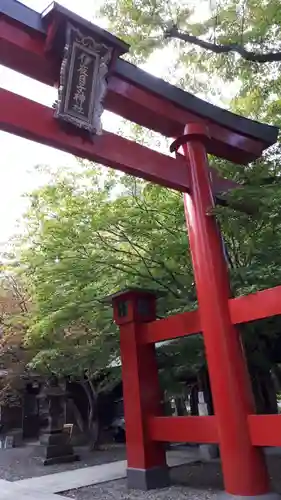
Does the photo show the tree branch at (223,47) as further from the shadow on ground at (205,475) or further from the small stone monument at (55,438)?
the small stone monument at (55,438)

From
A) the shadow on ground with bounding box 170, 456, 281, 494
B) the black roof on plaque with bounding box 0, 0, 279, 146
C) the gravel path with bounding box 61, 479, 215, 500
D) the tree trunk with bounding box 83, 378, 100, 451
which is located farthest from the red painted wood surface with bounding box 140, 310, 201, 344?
the tree trunk with bounding box 83, 378, 100, 451

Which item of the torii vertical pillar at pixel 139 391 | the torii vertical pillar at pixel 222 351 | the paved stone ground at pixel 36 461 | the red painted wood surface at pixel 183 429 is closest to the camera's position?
the torii vertical pillar at pixel 222 351

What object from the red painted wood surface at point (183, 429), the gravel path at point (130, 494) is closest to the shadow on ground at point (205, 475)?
the gravel path at point (130, 494)

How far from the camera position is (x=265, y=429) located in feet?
14.6

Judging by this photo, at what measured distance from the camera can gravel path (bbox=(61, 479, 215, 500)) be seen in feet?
17.4

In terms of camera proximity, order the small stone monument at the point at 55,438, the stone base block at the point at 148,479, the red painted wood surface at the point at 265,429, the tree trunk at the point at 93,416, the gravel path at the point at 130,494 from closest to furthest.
Result: the red painted wood surface at the point at 265,429 < the gravel path at the point at 130,494 < the stone base block at the point at 148,479 < the small stone monument at the point at 55,438 < the tree trunk at the point at 93,416

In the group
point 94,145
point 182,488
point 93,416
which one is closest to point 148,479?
point 182,488

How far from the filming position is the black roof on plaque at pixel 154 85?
4648 mm

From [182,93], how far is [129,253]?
2695 mm

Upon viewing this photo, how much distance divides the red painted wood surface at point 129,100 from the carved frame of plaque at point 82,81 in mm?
278

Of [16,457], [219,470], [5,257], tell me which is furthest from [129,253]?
[16,457]

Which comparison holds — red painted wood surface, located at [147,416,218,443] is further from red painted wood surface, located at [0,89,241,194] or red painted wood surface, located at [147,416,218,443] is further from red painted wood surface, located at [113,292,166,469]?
red painted wood surface, located at [0,89,241,194]

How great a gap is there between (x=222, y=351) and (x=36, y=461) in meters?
8.26

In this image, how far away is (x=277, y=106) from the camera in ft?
24.6
